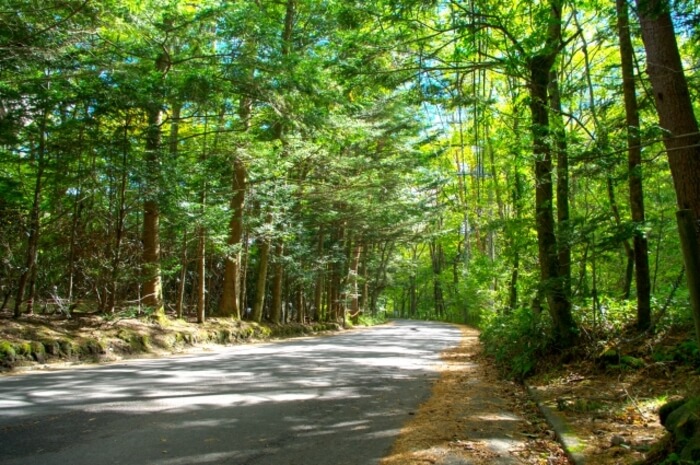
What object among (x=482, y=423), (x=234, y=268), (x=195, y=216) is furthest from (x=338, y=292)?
(x=482, y=423)

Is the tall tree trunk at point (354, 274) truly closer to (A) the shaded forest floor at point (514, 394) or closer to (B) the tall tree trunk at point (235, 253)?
(B) the tall tree trunk at point (235, 253)

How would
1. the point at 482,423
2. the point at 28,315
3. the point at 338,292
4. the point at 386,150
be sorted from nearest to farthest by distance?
1. the point at 482,423
2. the point at 28,315
3. the point at 386,150
4. the point at 338,292

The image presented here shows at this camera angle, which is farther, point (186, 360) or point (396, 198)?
point (396, 198)

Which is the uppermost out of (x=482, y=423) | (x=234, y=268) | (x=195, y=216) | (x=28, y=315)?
(x=195, y=216)

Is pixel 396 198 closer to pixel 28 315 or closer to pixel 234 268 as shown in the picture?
pixel 234 268

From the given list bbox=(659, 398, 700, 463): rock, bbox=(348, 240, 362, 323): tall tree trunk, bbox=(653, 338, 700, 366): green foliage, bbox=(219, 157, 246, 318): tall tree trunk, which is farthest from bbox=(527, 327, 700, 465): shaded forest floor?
bbox=(348, 240, 362, 323): tall tree trunk

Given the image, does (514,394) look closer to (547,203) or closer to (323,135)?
(547,203)

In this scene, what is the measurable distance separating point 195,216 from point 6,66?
522 cm

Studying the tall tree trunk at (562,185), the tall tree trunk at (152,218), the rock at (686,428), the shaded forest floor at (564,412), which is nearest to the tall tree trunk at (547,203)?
the tall tree trunk at (562,185)

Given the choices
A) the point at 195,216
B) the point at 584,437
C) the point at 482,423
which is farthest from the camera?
the point at 195,216

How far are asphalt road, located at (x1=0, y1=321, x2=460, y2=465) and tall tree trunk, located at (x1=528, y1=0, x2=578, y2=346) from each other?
2.51 metres

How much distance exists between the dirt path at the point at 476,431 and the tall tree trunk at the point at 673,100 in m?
2.65

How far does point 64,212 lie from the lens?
10.8 meters

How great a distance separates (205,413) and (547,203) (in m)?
6.40
